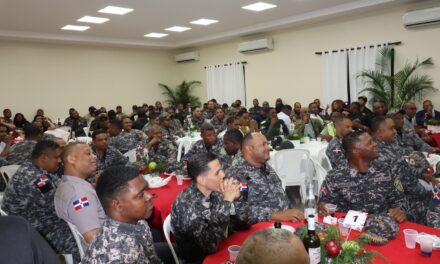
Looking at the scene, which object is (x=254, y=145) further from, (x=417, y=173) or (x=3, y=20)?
(x=3, y=20)

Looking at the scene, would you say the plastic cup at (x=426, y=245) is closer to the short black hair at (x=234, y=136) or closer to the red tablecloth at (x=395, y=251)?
the red tablecloth at (x=395, y=251)

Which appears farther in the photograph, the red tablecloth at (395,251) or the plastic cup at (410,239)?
the plastic cup at (410,239)

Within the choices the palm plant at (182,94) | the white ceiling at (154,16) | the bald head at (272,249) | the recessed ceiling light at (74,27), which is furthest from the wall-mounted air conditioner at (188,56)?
the bald head at (272,249)

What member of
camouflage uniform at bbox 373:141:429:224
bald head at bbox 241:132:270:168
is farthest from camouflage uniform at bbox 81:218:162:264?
camouflage uniform at bbox 373:141:429:224

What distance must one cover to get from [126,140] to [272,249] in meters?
5.77

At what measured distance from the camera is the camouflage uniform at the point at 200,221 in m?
2.12

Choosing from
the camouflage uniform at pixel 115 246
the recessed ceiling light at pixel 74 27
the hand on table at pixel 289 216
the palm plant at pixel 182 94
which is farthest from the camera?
the palm plant at pixel 182 94

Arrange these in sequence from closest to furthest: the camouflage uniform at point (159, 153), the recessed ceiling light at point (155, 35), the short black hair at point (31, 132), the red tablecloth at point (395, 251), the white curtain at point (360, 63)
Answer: the red tablecloth at point (395, 251) < the camouflage uniform at point (159, 153) < the short black hair at point (31, 132) < the white curtain at point (360, 63) < the recessed ceiling light at point (155, 35)

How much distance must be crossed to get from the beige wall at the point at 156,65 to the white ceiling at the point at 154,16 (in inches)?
28.1

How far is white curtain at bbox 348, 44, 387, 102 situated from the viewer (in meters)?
8.97

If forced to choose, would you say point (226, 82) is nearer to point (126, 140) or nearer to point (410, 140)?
point (126, 140)

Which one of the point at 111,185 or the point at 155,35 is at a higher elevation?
the point at 155,35

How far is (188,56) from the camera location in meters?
14.3

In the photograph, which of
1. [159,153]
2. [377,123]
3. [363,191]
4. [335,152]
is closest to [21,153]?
[159,153]
